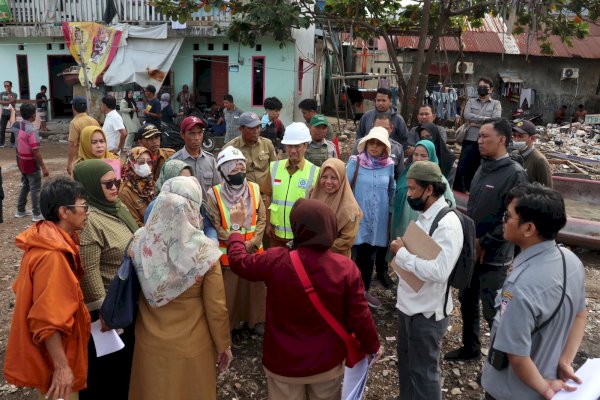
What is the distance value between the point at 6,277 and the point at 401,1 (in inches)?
342

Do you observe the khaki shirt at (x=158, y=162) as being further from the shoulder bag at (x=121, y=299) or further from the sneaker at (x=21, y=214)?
the sneaker at (x=21, y=214)

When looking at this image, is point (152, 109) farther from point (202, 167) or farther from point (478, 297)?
point (478, 297)

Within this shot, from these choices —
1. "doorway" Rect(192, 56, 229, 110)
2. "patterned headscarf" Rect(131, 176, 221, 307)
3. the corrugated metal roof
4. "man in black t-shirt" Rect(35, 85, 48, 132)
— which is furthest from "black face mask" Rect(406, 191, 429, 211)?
the corrugated metal roof

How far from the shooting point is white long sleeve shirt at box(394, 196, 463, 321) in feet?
8.78

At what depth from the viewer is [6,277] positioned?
542cm

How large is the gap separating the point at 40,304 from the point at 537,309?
215 centimetres

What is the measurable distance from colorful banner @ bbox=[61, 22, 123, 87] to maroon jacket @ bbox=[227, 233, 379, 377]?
13001 millimetres

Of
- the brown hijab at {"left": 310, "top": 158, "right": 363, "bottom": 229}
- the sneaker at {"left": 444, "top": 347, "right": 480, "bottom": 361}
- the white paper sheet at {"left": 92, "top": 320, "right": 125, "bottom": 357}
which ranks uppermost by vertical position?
the brown hijab at {"left": 310, "top": 158, "right": 363, "bottom": 229}

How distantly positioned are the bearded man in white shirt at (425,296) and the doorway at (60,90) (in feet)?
53.0

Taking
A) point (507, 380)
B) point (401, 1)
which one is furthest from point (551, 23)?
point (507, 380)

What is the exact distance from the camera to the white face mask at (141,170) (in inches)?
158

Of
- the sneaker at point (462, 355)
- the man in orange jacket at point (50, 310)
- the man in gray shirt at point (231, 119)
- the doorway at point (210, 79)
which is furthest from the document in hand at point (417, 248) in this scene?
the doorway at point (210, 79)

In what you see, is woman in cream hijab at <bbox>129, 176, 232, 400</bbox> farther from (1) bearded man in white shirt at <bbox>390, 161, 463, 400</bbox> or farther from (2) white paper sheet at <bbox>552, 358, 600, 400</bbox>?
(2) white paper sheet at <bbox>552, 358, 600, 400</bbox>

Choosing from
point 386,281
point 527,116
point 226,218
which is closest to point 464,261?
point 226,218
